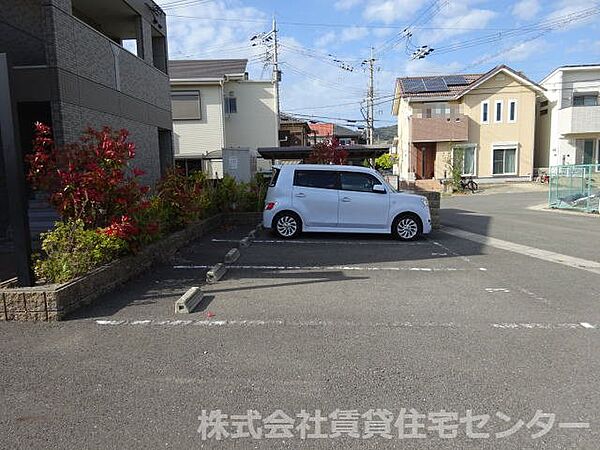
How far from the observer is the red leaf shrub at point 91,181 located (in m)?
5.37

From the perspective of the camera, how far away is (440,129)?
31.0 metres

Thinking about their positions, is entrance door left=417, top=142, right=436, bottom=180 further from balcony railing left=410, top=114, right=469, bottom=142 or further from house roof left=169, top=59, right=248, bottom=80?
house roof left=169, top=59, right=248, bottom=80

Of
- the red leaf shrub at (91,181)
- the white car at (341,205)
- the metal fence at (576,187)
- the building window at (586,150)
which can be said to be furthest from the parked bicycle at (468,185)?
the red leaf shrub at (91,181)

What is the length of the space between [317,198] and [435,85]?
88.9 ft

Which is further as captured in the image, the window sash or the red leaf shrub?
the window sash

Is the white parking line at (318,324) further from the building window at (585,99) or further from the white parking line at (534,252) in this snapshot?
the building window at (585,99)

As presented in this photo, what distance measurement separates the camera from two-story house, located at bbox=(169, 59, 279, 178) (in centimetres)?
2453

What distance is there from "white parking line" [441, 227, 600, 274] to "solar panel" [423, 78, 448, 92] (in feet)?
79.2

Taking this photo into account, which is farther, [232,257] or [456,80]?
[456,80]

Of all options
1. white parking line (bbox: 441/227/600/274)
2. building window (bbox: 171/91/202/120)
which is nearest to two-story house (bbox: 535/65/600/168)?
building window (bbox: 171/91/202/120)

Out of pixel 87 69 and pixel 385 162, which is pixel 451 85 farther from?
pixel 87 69

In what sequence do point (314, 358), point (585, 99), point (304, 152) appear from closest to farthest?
1. point (314, 358)
2. point (304, 152)
3. point (585, 99)

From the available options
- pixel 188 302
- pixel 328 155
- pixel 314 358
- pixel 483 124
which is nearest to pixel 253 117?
pixel 328 155

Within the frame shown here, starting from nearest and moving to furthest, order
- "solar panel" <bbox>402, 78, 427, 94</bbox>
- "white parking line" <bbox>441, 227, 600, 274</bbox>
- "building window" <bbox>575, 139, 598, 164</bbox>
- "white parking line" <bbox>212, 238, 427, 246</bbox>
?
1. "white parking line" <bbox>441, 227, 600, 274</bbox>
2. "white parking line" <bbox>212, 238, 427, 246</bbox>
3. "building window" <bbox>575, 139, 598, 164</bbox>
4. "solar panel" <bbox>402, 78, 427, 94</bbox>
